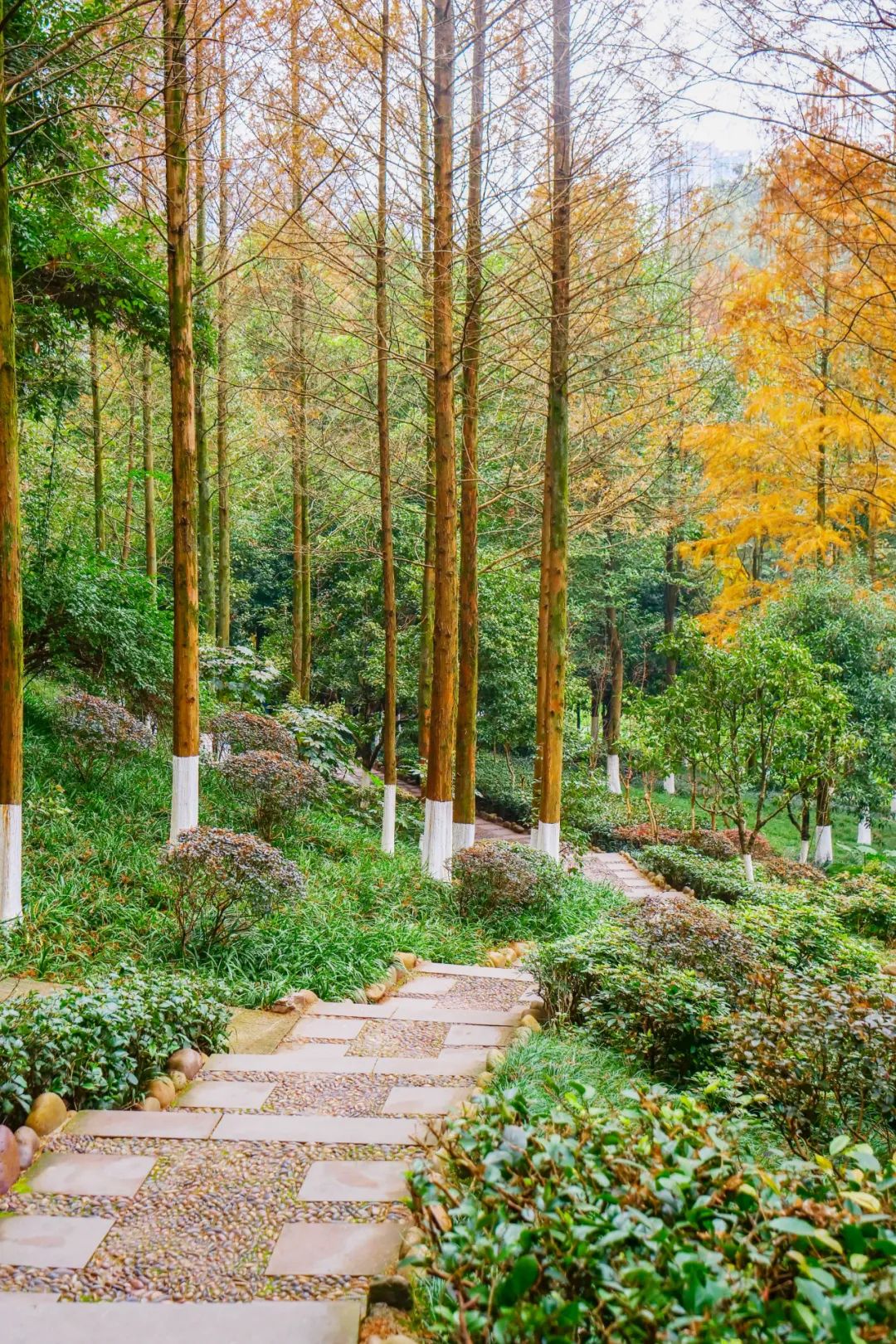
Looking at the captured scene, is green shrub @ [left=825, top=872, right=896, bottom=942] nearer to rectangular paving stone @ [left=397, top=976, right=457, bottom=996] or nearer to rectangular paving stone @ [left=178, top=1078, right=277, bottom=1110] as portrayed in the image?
rectangular paving stone @ [left=397, top=976, right=457, bottom=996]

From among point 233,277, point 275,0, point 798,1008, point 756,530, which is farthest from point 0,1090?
point 756,530

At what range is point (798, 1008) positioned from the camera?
3.38m

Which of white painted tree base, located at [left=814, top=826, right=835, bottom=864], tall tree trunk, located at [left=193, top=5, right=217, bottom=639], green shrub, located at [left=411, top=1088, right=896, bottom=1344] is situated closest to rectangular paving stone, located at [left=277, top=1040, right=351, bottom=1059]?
green shrub, located at [left=411, top=1088, right=896, bottom=1344]

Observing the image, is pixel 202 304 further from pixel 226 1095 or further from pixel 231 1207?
pixel 231 1207

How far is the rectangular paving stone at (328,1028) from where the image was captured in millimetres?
4426

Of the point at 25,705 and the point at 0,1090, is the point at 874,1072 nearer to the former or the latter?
the point at 0,1090

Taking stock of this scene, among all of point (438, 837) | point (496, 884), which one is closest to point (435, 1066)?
point (496, 884)

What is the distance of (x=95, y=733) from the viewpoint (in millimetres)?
7551

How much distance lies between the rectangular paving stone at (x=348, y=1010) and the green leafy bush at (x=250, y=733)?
4298 millimetres

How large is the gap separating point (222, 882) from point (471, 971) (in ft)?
6.04

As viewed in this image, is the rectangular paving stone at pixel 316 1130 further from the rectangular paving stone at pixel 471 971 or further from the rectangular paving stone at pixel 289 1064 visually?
the rectangular paving stone at pixel 471 971

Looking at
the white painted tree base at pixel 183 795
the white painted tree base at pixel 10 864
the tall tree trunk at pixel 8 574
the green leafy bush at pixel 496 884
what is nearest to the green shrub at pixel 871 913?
the green leafy bush at pixel 496 884

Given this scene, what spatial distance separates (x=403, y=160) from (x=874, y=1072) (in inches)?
314

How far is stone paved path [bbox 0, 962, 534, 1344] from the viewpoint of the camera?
209 centimetres
